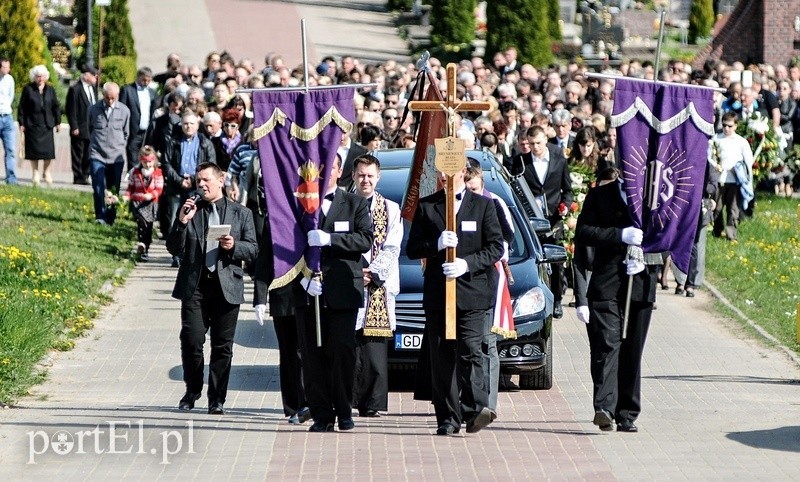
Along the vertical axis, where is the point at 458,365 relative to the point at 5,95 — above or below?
below

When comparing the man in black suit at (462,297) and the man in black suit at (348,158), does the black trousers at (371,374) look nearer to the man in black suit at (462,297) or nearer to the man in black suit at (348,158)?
the man in black suit at (462,297)

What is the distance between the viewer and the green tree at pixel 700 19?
49.8 meters

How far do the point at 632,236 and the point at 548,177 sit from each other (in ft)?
18.2

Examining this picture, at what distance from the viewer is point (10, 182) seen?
25344 millimetres

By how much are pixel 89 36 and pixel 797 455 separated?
76.0 feet

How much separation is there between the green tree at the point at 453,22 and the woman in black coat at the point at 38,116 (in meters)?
21.5

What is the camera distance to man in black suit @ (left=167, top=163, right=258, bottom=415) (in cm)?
1206

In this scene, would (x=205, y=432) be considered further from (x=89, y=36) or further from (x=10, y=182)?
(x=89, y=36)

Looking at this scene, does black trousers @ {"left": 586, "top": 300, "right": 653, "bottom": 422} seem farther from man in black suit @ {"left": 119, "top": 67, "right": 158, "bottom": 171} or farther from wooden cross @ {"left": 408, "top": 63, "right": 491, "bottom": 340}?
man in black suit @ {"left": 119, "top": 67, "right": 158, "bottom": 171}

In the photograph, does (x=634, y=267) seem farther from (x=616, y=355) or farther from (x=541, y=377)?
(x=541, y=377)

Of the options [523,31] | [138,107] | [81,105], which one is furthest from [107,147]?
[523,31]

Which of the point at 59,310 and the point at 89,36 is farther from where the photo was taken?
the point at 89,36

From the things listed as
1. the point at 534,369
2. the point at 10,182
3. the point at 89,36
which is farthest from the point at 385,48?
the point at 534,369

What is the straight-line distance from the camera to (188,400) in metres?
12.3
